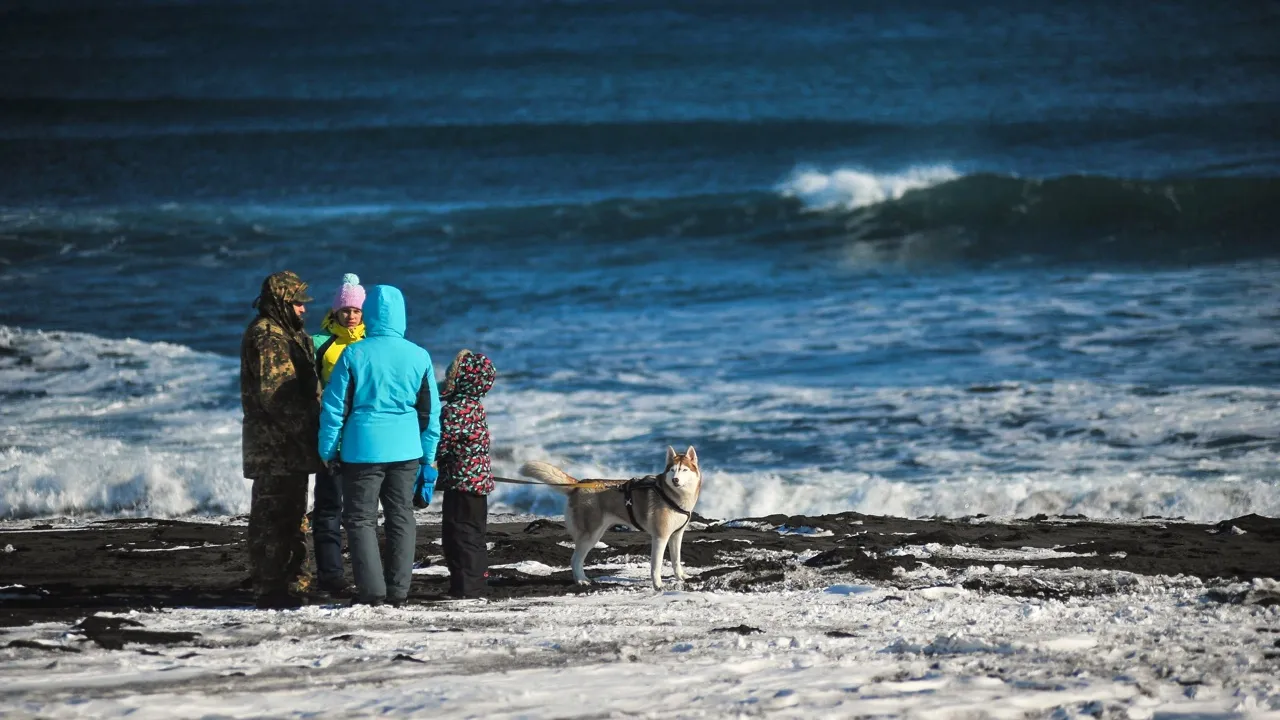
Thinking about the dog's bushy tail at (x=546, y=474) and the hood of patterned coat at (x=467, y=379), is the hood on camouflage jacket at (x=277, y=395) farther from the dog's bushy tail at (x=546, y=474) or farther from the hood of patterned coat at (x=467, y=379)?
the dog's bushy tail at (x=546, y=474)

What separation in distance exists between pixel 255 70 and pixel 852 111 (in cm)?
1935

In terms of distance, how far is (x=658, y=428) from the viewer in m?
14.7

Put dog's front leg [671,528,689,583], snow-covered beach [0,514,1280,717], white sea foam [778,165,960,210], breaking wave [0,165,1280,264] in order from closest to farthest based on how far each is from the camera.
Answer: snow-covered beach [0,514,1280,717] < dog's front leg [671,528,689,583] < breaking wave [0,165,1280,264] < white sea foam [778,165,960,210]

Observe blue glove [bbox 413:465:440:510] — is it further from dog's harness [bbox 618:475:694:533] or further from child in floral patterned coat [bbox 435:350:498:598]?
dog's harness [bbox 618:475:694:533]

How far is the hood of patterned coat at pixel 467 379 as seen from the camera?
23.7ft

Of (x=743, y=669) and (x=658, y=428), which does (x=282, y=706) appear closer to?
(x=743, y=669)

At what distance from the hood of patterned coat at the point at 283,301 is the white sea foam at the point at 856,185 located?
24267 mm

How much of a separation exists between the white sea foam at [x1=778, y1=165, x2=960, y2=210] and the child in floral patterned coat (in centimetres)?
2394

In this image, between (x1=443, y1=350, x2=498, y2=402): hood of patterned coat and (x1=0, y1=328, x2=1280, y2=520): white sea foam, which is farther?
(x1=0, y1=328, x2=1280, y2=520): white sea foam

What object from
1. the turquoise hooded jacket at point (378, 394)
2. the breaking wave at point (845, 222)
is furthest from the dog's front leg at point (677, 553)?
the breaking wave at point (845, 222)

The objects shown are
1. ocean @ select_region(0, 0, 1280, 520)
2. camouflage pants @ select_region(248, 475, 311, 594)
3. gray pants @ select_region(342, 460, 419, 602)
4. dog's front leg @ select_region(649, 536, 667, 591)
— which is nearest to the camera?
gray pants @ select_region(342, 460, 419, 602)

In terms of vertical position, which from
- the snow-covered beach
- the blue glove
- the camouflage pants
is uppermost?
the blue glove

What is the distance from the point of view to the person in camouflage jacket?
689 cm

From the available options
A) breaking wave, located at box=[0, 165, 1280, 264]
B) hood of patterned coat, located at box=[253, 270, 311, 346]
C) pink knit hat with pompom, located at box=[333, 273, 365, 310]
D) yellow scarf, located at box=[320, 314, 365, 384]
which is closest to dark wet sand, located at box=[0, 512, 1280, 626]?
yellow scarf, located at box=[320, 314, 365, 384]
